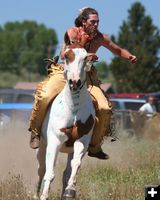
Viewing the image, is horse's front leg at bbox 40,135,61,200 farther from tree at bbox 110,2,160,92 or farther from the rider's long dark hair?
tree at bbox 110,2,160,92

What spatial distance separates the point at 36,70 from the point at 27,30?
1886 centimetres

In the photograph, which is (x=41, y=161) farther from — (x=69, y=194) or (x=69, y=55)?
(x=69, y=55)

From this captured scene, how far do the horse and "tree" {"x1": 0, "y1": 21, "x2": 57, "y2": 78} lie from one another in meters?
122

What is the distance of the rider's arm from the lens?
35.3ft

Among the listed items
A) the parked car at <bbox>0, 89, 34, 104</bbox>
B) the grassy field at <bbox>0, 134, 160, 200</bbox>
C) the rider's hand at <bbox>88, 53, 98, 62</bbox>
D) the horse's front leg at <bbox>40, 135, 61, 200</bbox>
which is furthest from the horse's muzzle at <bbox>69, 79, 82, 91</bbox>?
the parked car at <bbox>0, 89, 34, 104</bbox>

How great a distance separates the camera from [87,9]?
33.9ft

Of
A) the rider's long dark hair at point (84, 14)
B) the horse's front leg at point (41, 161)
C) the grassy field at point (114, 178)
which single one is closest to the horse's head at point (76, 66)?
the rider's long dark hair at point (84, 14)

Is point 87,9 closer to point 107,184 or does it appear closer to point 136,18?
point 107,184

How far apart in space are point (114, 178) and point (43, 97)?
319cm

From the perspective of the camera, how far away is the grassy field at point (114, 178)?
34.6 feet

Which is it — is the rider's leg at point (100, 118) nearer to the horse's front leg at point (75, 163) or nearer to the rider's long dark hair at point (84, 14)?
the horse's front leg at point (75, 163)

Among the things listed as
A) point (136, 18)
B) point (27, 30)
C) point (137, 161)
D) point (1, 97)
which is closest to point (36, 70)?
point (27, 30)

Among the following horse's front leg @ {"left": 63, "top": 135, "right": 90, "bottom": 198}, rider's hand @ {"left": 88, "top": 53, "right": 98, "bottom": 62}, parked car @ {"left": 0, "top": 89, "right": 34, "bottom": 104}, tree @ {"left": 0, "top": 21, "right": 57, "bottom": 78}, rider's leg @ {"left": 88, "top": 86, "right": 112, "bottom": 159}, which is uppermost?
tree @ {"left": 0, "top": 21, "right": 57, "bottom": 78}

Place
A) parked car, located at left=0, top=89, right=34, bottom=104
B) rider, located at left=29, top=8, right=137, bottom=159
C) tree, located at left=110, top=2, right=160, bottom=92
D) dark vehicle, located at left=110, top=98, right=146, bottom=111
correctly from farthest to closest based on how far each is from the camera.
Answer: tree, located at left=110, top=2, right=160, bottom=92 → dark vehicle, located at left=110, top=98, right=146, bottom=111 → parked car, located at left=0, top=89, right=34, bottom=104 → rider, located at left=29, top=8, right=137, bottom=159
